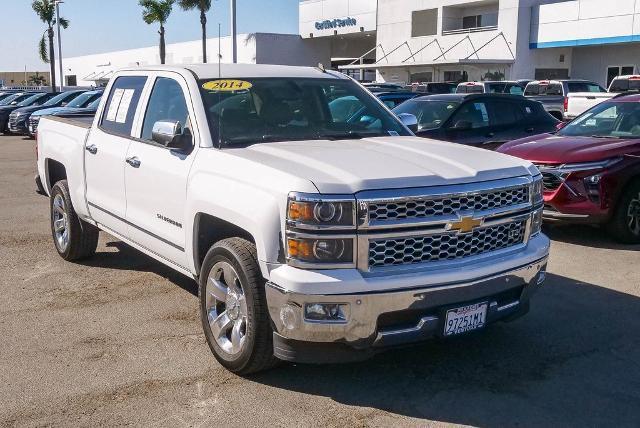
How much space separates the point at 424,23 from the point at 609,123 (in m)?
41.9

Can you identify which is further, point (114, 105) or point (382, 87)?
point (382, 87)

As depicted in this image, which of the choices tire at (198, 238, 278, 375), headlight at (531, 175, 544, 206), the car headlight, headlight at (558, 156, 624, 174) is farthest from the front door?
headlight at (558, 156, 624, 174)

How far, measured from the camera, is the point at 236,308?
441 cm

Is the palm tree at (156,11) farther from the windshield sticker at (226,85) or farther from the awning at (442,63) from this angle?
the windshield sticker at (226,85)

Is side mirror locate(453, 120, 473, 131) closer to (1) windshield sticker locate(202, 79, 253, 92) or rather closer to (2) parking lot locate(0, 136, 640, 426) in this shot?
(2) parking lot locate(0, 136, 640, 426)

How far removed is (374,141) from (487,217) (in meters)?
1.22

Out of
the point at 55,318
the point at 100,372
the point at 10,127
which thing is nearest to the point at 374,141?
the point at 100,372

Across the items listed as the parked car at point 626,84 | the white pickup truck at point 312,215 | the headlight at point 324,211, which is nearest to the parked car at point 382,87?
the parked car at point 626,84

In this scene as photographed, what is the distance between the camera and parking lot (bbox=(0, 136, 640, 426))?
3988 millimetres

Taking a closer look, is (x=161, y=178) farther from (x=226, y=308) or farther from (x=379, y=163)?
(x=379, y=163)

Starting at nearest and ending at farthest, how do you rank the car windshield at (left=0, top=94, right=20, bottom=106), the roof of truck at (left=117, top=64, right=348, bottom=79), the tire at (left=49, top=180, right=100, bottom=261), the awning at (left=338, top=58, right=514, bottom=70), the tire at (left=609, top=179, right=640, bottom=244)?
the roof of truck at (left=117, top=64, right=348, bottom=79)
the tire at (left=49, top=180, right=100, bottom=261)
the tire at (left=609, top=179, right=640, bottom=244)
the car windshield at (left=0, top=94, right=20, bottom=106)
the awning at (left=338, top=58, right=514, bottom=70)

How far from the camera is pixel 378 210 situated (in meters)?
3.85

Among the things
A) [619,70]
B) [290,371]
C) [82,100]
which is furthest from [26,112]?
[619,70]

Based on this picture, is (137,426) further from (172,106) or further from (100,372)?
(172,106)
